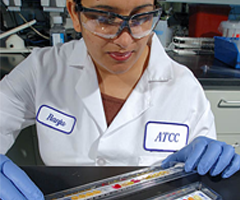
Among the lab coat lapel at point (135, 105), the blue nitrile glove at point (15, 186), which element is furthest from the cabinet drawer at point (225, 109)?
the blue nitrile glove at point (15, 186)

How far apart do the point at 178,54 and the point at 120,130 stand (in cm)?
123

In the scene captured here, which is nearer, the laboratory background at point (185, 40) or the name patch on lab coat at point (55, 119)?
the name patch on lab coat at point (55, 119)

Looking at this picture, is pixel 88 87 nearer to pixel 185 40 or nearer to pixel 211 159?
pixel 211 159

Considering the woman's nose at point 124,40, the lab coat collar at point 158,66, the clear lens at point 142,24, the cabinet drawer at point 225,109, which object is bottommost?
the cabinet drawer at point 225,109

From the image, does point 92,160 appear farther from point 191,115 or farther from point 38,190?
point 191,115

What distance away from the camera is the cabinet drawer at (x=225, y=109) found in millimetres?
1401

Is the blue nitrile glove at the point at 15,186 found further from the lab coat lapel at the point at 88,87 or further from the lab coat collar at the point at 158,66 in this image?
the lab coat collar at the point at 158,66

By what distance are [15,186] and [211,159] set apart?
602mm

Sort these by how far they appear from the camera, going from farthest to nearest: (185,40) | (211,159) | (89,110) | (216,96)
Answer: (185,40) → (216,96) → (89,110) → (211,159)

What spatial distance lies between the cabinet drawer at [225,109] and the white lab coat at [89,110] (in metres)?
0.48

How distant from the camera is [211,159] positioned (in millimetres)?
725

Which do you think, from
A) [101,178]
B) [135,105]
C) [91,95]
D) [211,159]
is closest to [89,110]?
[91,95]

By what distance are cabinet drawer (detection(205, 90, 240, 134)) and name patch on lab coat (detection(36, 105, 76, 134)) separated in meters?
0.89

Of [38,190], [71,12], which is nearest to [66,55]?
[71,12]
